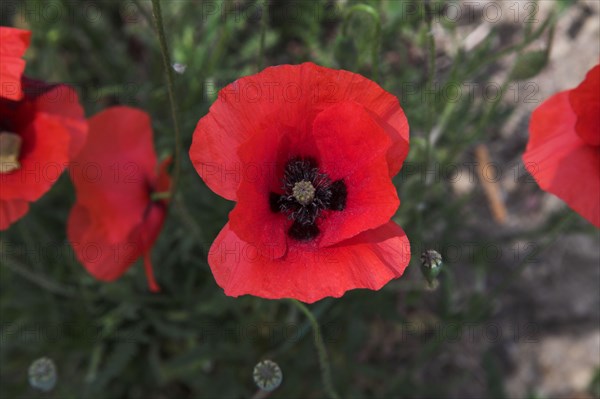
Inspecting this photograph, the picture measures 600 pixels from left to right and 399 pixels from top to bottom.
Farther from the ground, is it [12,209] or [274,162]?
[274,162]

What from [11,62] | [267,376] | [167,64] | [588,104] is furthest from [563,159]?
[11,62]

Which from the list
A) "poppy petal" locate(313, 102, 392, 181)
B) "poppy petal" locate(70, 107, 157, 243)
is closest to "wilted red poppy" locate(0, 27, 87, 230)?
"poppy petal" locate(70, 107, 157, 243)

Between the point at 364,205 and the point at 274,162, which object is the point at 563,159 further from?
the point at 274,162

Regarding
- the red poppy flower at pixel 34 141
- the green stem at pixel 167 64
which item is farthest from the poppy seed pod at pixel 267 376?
the red poppy flower at pixel 34 141

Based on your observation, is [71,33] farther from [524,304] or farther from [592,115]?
[524,304]

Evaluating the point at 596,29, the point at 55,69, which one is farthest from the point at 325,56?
Result: the point at 596,29
